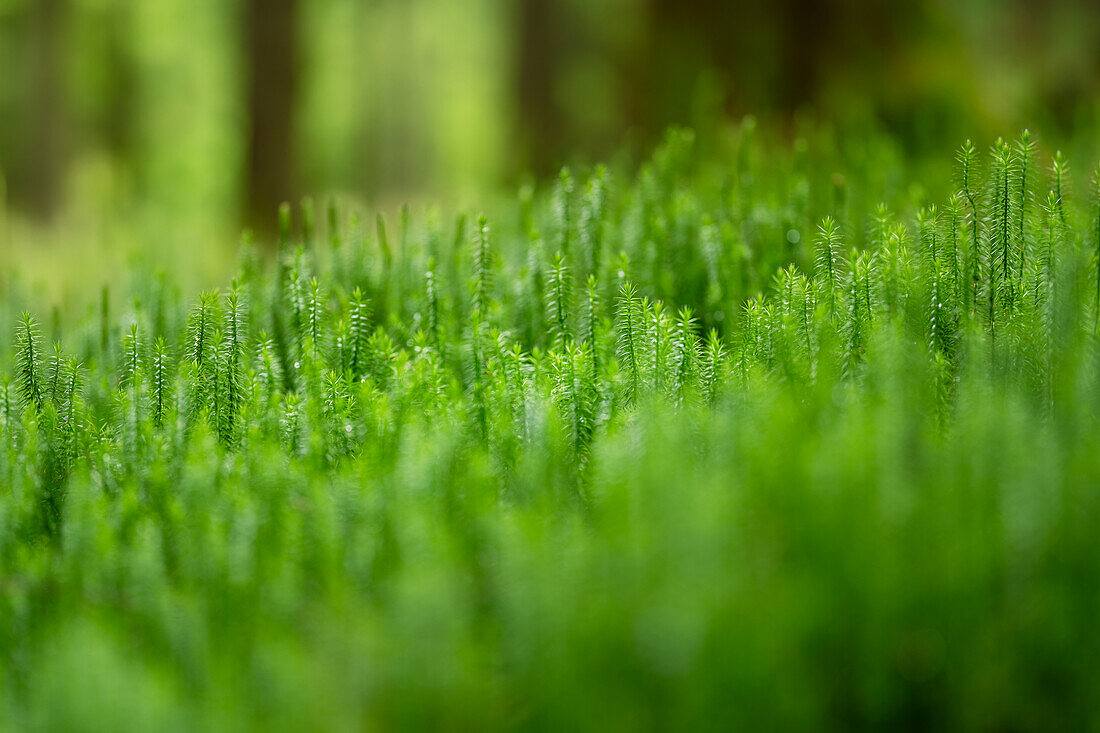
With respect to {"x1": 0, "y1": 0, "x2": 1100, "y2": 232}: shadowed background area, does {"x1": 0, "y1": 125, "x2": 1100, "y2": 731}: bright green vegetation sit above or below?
below

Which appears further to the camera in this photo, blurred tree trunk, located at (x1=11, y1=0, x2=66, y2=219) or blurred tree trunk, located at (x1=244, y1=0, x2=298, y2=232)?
blurred tree trunk, located at (x1=11, y1=0, x2=66, y2=219)

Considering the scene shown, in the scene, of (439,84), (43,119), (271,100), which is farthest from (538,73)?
(43,119)

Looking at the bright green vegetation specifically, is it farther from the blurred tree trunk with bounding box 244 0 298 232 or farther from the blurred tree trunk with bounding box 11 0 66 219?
the blurred tree trunk with bounding box 11 0 66 219

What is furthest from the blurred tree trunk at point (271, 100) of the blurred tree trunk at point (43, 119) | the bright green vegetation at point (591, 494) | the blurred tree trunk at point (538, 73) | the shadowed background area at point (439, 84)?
the blurred tree trunk at point (43, 119)

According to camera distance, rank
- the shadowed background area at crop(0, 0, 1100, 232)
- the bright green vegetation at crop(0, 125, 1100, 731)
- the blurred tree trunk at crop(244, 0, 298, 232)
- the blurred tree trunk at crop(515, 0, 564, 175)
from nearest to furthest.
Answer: the bright green vegetation at crop(0, 125, 1100, 731) < the shadowed background area at crop(0, 0, 1100, 232) < the blurred tree trunk at crop(244, 0, 298, 232) < the blurred tree trunk at crop(515, 0, 564, 175)

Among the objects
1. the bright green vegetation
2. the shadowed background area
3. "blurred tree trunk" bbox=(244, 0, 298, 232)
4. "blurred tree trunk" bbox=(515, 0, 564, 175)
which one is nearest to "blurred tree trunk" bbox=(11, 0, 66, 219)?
the shadowed background area

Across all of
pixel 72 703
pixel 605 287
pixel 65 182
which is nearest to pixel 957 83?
pixel 605 287
